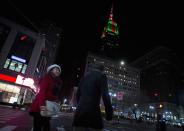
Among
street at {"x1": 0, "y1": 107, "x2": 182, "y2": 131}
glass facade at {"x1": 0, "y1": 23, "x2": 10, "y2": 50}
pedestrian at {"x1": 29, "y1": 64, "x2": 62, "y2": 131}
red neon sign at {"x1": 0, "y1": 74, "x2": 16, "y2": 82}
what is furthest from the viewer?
glass facade at {"x1": 0, "y1": 23, "x2": 10, "y2": 50}

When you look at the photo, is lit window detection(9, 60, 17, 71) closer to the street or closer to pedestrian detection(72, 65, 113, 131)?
the street

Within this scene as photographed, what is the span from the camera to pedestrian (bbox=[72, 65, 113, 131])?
2.55m

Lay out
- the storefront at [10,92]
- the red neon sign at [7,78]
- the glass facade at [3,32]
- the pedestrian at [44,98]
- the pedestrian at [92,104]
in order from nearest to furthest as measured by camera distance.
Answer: the pedestrian at [92,104]
the pedestrian at [44,98]
the storefront at [10,92]
the red neon sign at [7,78]
the glass facade at [3,32]

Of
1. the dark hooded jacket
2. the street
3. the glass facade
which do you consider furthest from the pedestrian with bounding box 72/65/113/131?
the glass facade

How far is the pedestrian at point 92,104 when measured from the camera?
8.36 feet

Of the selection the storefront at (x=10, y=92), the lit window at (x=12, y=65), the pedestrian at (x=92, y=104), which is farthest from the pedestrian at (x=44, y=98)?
the lit window at (x=12, y=65)

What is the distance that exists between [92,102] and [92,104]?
4 centimetres

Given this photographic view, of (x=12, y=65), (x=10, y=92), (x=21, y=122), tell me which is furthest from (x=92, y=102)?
(x=12, y=65)

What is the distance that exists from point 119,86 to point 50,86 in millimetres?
104880

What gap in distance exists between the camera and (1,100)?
97.3 ft

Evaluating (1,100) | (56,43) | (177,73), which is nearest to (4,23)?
(1,100)

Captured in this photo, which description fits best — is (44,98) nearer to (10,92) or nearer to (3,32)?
(10,92)

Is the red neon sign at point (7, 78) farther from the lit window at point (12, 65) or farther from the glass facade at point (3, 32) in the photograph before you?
the glass facade at point (3, 32)

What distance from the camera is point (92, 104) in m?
2.68
